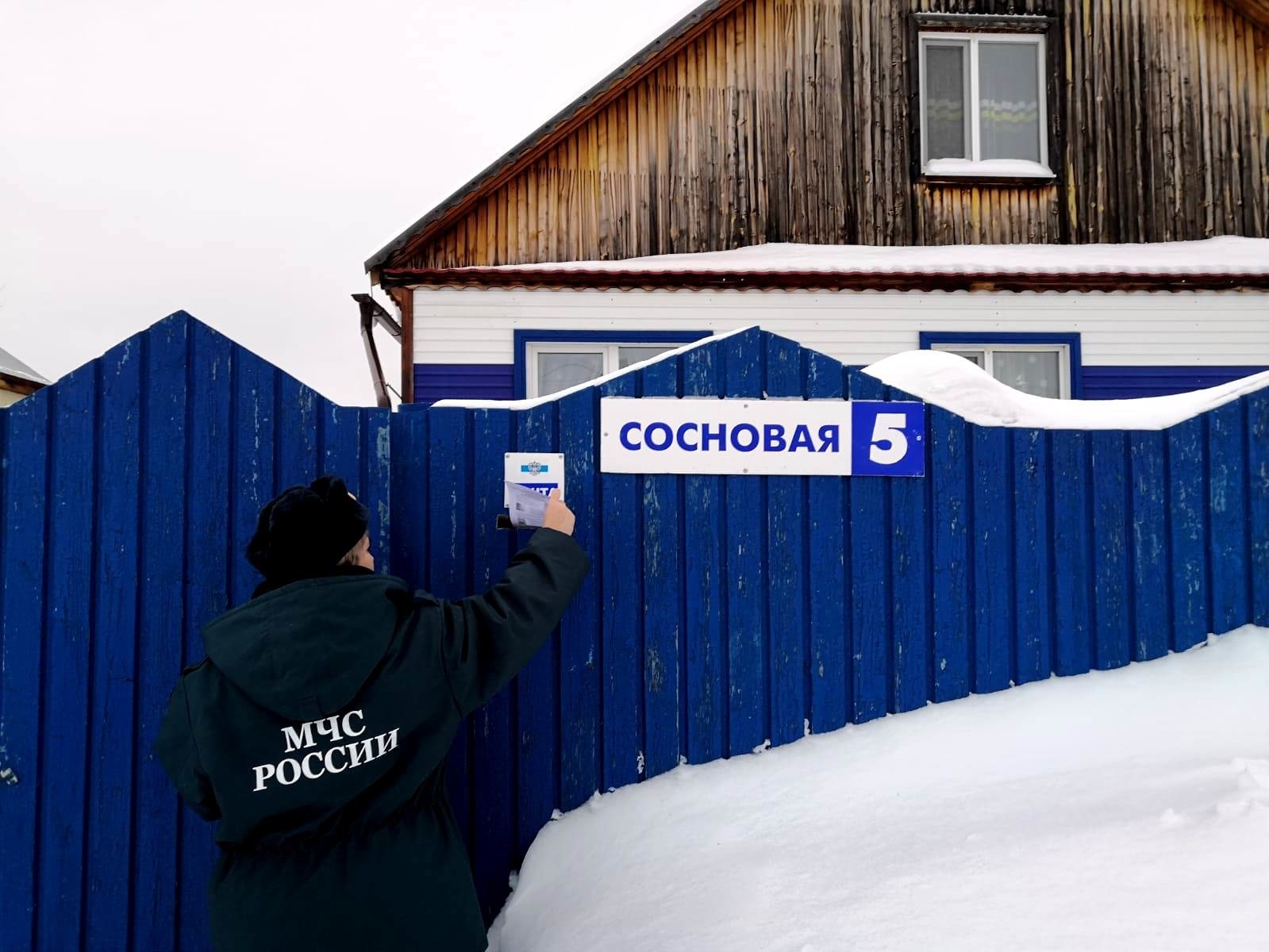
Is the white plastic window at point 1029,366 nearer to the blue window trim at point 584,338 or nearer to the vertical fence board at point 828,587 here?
the blue window trim at point 584,338

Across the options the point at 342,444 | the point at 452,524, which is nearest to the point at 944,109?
the point at 452,524

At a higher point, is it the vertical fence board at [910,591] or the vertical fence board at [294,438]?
the vertical fence board at [294,438]

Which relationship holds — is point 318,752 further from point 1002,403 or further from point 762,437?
point 1002,403

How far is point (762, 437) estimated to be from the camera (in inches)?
120

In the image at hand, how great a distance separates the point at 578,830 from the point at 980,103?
8.22 meters

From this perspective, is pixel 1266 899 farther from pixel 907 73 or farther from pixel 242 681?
pixel 907 73

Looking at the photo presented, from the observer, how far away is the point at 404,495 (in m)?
2.99

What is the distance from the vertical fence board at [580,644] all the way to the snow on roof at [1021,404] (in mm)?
1177

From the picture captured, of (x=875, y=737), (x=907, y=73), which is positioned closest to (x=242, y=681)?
(x=875, y=737)

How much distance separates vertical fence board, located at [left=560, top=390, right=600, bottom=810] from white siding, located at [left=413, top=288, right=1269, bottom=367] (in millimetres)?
4345

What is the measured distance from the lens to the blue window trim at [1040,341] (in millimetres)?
7457

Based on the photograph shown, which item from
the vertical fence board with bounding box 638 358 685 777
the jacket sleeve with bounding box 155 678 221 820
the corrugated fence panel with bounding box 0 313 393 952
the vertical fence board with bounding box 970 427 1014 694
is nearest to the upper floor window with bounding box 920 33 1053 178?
the vertical fence board with bounding box 970 427 1014 694

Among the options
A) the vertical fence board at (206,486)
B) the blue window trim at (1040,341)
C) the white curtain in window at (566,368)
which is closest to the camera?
the vertical fence board at (206,486)

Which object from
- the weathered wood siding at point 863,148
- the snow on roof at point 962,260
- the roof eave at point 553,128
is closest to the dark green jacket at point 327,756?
the snow on roof at point 962,260
